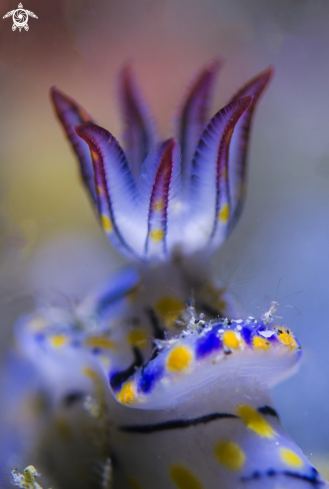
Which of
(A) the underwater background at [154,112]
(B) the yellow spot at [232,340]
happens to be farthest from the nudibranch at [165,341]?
(A) the underwater background at [154,112]

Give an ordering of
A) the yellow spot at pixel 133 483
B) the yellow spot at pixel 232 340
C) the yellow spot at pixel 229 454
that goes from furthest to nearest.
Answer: the yellow spot at pixel 133 483 < the yellow spot at pixel 229 454 < the yellow spot at pixel 232 340

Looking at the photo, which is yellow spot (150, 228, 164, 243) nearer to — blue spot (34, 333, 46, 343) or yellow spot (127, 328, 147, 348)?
yellow spot (127, 328, 147, 348)

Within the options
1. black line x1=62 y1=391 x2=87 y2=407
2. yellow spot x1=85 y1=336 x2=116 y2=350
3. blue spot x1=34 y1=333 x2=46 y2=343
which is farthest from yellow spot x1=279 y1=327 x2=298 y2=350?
blue spot x1=34 y1=333 x2=46 y2=343

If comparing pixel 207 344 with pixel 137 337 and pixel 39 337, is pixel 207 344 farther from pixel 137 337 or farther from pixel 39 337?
pixel 39 337

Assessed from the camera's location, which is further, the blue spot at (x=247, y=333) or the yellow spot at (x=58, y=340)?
the yellow spot at (x=58, y=340)

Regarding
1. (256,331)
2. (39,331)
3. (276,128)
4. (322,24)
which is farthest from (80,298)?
(322,24)

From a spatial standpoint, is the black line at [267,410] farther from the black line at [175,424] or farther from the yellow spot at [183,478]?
the yellow spot at [183,478]

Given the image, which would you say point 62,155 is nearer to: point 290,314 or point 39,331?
point 39,331
